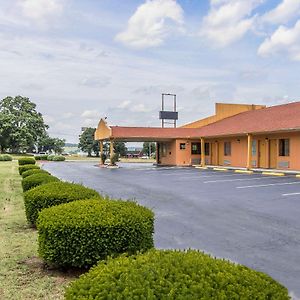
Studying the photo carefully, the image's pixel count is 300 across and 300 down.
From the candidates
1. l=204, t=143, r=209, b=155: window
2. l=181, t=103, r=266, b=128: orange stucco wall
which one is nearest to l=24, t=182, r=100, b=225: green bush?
l=204, t=143, r=209, b=155: window

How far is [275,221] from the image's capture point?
346 inches

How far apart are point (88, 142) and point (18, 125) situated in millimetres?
20798

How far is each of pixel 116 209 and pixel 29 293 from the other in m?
1.41

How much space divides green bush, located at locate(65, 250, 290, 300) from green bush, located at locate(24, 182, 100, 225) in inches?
165

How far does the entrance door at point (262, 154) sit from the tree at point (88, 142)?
64.7 m

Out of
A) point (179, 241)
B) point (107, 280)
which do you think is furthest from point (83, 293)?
point (179, 241)

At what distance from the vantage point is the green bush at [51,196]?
6789 mm

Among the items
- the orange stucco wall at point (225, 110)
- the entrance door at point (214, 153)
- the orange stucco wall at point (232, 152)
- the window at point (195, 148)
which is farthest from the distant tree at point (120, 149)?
the orange stucco wall at point (232, 152)

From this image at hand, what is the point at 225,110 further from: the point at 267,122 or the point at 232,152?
the point at 267,122

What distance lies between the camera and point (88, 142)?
299 feet

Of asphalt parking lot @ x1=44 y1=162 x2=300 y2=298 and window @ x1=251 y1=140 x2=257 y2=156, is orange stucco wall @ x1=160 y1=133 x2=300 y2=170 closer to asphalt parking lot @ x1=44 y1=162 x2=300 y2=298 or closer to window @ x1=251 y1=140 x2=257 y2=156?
window @ x1=251 y1=140 x2=257 y2=156

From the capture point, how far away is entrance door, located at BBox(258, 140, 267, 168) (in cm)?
2783

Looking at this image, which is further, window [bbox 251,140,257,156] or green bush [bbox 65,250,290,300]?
window [bbox 251,140,257,156]

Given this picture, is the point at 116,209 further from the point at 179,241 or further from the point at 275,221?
the point at 275,221
